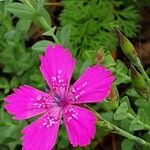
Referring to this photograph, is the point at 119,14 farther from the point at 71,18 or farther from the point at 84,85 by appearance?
the point at 84,85

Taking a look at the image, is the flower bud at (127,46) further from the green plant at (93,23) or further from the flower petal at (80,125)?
the green plant at (93,23)

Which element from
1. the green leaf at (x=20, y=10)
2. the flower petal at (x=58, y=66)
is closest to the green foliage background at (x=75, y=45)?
the green leaf at (x=20, y=10)

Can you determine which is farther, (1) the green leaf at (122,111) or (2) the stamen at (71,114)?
(1) the green leaf at (122,111)

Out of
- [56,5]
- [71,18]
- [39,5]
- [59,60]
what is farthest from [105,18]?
[59,60]

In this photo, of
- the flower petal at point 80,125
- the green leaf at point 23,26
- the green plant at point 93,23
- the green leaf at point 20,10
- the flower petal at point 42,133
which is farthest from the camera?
the green plant at point 93,23

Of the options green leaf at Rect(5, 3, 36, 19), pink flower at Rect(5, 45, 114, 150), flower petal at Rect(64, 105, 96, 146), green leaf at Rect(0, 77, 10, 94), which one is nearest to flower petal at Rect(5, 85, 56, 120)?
pink flower at Rect(5, 45, 114, 150)

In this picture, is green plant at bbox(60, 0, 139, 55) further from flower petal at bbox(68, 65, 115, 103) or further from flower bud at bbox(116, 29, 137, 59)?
flower petal at bbox(68, 65, 115, 103)

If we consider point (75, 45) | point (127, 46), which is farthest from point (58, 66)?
point (75, 45)
